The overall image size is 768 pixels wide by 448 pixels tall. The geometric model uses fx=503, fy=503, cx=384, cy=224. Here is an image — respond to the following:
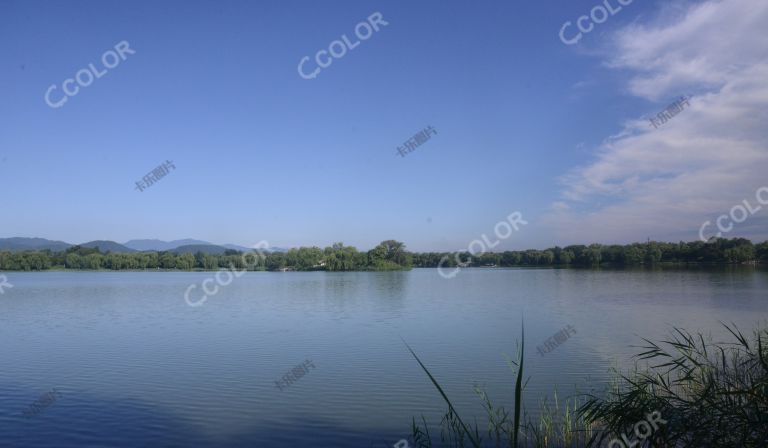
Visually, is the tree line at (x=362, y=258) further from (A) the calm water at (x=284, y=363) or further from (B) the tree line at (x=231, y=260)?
(A) the calm water at (x=284, y=363)

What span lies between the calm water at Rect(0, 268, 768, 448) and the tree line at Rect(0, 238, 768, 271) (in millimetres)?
59280

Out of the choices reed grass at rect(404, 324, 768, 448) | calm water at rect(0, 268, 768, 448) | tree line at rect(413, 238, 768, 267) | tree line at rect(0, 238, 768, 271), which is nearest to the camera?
reed grass at rect(404, 324, 768, 448)

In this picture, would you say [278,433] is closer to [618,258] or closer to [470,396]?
[470,396]

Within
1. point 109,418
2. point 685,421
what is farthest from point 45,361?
point 685,421

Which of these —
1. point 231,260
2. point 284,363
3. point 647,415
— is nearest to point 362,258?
point 231,260

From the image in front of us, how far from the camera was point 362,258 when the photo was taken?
86.8 meters

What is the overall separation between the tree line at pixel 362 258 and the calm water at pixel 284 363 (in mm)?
Result: 59280

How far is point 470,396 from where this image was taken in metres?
8.93

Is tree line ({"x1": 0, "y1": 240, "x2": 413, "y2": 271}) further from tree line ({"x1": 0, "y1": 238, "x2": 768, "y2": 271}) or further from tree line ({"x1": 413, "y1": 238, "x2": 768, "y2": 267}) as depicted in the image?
tree line ({"x1": 413, "y1": 238, "x2": 768, "y2": 267})

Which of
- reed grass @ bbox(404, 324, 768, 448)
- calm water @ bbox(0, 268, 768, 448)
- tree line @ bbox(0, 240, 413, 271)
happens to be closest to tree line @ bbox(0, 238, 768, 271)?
tree line @ bbox(0, 240, 413, 271)

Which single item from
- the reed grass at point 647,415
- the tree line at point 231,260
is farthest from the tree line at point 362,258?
the reed grass at point 647,415

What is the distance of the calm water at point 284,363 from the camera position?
7578mm

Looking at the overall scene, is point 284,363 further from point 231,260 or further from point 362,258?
point 231,260

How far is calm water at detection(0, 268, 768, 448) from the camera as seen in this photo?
7.58 m
